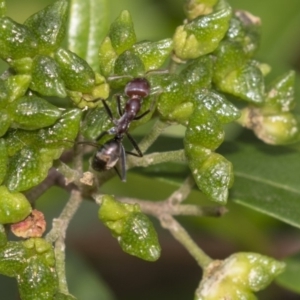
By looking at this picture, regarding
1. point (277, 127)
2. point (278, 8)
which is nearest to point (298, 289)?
point (277, 127)

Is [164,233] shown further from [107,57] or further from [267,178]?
[107,57]

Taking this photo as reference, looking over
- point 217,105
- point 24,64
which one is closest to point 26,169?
point 24,64

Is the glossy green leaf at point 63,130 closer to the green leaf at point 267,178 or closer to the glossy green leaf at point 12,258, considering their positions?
the glossy green leaf at point 12,258

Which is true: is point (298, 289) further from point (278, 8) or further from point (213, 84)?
point (278, 8)

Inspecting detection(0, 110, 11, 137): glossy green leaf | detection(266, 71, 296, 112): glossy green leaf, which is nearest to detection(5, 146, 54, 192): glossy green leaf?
detection(0, 110, 11, 137): glossy green leaf

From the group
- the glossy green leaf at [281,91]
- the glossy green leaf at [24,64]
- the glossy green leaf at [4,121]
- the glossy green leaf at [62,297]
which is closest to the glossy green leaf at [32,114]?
the glossy green leaf at [4,121]

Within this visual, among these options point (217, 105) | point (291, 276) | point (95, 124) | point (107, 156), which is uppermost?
point (217, 105)
